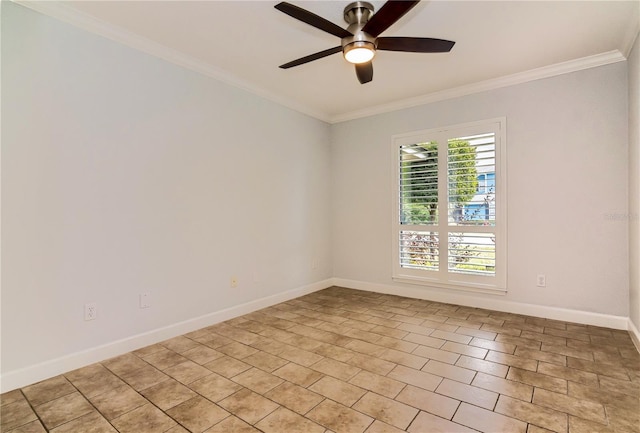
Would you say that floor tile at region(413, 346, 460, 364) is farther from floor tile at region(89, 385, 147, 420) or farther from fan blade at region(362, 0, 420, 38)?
fan blade at region(362, 0, 420, 38)

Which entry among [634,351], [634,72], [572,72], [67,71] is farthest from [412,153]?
[67,71]

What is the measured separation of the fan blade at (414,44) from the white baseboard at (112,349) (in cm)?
291

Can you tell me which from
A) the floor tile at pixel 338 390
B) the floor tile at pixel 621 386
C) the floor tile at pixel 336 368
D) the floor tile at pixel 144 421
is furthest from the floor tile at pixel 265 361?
the floor tile at pixel 621 386

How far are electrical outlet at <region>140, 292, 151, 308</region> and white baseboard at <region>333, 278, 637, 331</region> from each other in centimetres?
284

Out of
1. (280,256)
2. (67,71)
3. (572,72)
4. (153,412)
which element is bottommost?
(153,412)

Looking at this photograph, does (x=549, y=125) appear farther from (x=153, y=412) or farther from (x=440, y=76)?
(x=153, y=412)

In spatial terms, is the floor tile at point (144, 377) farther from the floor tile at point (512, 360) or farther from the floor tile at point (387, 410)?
the floor tile at point (512, 360)

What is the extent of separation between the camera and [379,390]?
206cm

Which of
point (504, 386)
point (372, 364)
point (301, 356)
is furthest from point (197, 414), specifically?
point (504, 386)

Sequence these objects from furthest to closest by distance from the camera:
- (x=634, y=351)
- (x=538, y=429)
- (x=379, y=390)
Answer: (x=634, y=351), (x=379, y=390), (x=538, y=429)

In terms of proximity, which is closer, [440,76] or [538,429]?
[538,429]

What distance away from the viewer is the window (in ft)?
11.9

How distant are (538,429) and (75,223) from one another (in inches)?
126

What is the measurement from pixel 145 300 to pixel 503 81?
4242 millimetres
